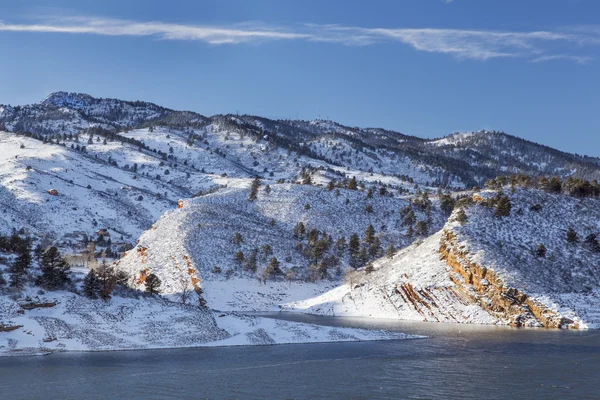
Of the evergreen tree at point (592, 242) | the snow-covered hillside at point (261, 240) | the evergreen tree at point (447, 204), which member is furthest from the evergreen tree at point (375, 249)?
the evergreen tree at point (592, 242)

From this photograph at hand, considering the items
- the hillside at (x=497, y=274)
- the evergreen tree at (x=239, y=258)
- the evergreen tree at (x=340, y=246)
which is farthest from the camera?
the evergreen tree at (x=340, y=246)

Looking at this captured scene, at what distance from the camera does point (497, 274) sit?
89.7m

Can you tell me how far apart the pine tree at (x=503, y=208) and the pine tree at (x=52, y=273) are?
78.7 meters

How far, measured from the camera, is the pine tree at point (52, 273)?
205ft

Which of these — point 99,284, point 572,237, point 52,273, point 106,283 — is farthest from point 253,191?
point 52,273

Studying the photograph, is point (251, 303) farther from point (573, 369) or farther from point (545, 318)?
point (573, 369)

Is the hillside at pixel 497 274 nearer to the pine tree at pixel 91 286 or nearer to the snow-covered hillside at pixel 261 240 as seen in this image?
the snow-covered hillside at pixel 261 240

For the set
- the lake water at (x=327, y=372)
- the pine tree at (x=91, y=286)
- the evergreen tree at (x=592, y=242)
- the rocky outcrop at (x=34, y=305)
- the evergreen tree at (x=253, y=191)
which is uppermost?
the evergreen tree at (x=253, y=191)

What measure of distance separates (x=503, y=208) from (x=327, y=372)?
7130 cm

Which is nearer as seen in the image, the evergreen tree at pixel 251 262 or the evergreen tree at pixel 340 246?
the evergreen tree at pixel 251 262

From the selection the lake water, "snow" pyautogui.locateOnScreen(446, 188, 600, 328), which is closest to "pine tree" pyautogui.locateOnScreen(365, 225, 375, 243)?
"snow" pyautogui.locateOnScreen(446, 188, 600, 328)

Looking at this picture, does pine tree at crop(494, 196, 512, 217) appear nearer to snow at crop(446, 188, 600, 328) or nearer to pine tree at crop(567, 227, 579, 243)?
snow at crop(446, 188, 600, 328)

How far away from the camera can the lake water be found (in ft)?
136

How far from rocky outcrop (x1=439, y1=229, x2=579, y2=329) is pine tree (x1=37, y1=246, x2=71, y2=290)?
200ft
